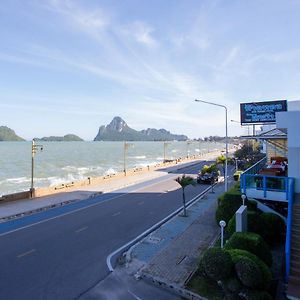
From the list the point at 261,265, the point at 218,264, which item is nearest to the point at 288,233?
the point at 261,265

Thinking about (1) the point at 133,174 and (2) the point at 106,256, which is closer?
(2) the point at 106,256

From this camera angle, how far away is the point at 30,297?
9977 millimetres

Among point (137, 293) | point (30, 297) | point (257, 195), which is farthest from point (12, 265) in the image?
point (257, 195)

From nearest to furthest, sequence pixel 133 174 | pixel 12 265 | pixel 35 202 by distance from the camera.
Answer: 1. pixel 12 265
2. pixel 35 202
3. pixel 133 174

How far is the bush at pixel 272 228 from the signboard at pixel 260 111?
42.9ft

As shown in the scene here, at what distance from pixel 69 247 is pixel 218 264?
7622mm

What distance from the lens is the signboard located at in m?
25.6

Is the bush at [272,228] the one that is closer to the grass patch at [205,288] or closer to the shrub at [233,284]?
the grass patch at [205,288]

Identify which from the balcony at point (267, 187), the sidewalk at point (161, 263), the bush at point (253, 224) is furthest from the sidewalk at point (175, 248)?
the balcony at point (267, 187)

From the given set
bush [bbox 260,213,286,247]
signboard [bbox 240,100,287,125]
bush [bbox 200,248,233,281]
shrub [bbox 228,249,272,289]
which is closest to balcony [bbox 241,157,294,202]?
bush [bbox 260,213,286,247]

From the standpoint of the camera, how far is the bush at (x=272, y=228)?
45.8ft

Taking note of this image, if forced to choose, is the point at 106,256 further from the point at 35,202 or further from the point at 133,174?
the point at 133,174

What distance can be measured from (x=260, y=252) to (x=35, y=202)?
747 inches

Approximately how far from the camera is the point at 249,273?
30.0ft
